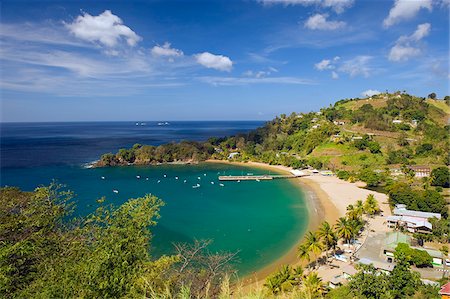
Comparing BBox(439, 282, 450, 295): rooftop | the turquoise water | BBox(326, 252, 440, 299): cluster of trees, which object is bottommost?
the turquoise water

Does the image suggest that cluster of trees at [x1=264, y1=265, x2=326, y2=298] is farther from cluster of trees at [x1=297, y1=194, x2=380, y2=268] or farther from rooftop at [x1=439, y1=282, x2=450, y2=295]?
rooftop at [x1=439, y1=282, x2=450, y2=295]

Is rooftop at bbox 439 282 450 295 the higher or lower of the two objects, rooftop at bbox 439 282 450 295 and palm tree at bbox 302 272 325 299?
the higher

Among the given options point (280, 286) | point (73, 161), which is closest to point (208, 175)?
point (73, 161)

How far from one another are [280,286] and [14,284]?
14339mm

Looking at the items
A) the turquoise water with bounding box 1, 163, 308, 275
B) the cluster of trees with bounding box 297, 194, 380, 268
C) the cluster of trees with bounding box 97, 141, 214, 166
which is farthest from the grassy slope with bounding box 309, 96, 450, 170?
the cluster of trees with bounding box 297, 194, 380, 268

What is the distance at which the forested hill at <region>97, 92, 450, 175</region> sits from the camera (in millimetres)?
63188

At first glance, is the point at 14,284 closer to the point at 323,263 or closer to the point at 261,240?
the point at 323,263

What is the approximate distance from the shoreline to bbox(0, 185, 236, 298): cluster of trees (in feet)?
12.5

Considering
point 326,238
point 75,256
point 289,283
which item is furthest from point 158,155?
point 75,256

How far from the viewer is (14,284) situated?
781 centimetres

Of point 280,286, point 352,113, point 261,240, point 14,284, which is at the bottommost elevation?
point 261,240

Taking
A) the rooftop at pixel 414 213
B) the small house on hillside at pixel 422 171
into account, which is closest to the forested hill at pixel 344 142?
the small house on hillside at pixel 422 171

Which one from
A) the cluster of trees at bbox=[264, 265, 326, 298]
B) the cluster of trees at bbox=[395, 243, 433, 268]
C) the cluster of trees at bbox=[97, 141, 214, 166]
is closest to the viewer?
the cluster of trees at bbox=[264, 265, 326, 298]

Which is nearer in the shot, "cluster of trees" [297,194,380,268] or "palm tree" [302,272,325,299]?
"palm tree" [302,272,325,299]
